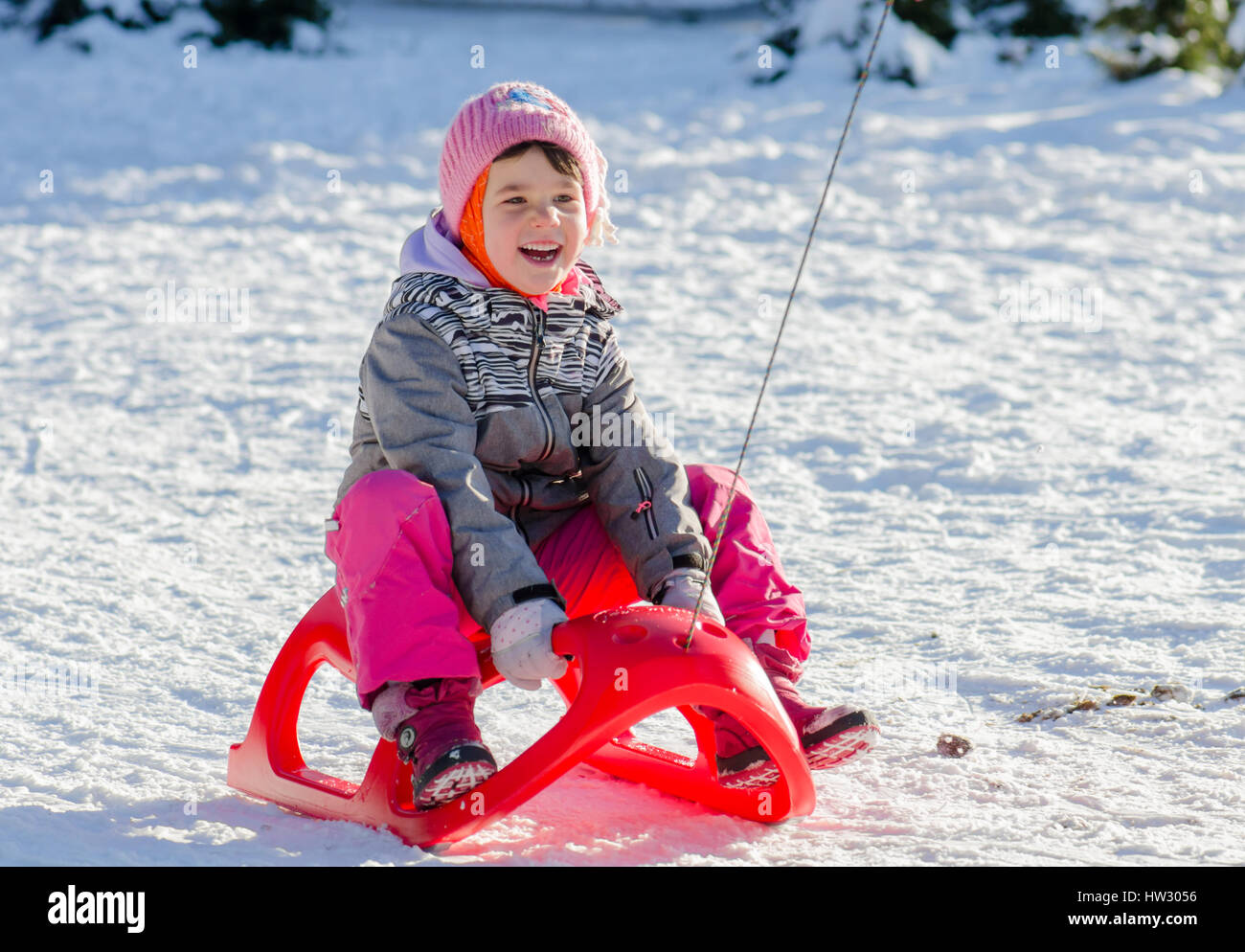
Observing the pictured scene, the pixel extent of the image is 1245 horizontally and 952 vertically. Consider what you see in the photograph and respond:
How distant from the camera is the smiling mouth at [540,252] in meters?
2.43

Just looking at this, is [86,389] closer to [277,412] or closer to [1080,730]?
[277,412]

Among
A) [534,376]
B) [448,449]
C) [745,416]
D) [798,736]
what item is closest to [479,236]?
[534,376]

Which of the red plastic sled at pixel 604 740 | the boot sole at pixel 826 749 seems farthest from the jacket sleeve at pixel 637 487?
the boot sole at pixel 826 749

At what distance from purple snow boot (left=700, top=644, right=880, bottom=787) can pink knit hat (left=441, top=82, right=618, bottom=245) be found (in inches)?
34.9

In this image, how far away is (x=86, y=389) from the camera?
5.03 m

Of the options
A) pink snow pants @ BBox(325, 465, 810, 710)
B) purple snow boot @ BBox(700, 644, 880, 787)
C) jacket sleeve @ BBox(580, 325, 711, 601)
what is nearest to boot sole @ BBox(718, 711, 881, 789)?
purple snow boot @ BBox(700, 644, 880, 787)

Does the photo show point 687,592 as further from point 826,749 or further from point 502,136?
point 502,136

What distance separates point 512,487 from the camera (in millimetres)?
2451

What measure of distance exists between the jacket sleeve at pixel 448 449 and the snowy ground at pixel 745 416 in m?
0.38

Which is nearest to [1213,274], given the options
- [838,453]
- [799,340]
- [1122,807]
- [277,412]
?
[799,340]

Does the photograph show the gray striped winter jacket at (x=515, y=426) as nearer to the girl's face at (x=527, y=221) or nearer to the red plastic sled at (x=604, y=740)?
the girl's face at (x=527, y=221)

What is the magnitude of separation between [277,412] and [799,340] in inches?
80.5

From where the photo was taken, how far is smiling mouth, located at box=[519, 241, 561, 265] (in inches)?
95.5

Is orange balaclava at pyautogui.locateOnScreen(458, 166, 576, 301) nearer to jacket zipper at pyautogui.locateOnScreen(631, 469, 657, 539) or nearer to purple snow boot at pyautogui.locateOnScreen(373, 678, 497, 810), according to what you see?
jacket zipper at pyautogui.locateOnScreen(631, 469, 657, 539)
